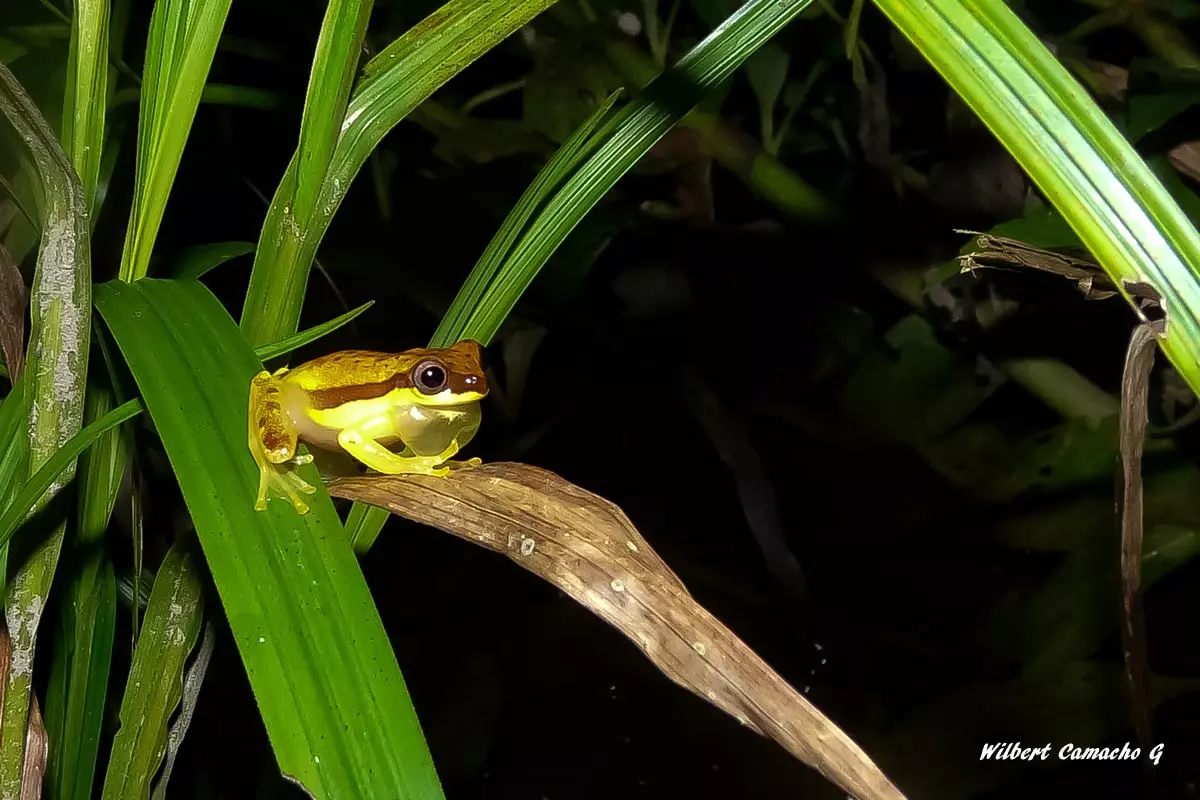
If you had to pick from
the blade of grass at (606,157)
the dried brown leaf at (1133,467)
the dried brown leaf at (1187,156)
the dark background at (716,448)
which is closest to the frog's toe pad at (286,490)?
the blade of grass at (606,157)

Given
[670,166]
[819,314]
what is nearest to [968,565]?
[819,314]

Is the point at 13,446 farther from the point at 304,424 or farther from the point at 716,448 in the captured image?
the point at 716,448

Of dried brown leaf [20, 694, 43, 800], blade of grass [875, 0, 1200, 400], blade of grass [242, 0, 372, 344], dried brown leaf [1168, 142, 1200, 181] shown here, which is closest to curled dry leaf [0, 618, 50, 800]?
dried brown leaf [20, 694, 43, 800]

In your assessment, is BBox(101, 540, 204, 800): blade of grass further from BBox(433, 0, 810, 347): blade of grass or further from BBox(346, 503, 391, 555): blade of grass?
BBox(433, 0, 810, 347): blade of grass

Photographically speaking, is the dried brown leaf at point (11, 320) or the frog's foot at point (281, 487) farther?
the dried brown leaf at point (11, 320)

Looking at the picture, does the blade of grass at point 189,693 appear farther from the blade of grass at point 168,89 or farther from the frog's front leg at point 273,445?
the blade of grass at point 168,89

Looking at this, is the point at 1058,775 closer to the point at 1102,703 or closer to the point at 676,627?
the point at 1102,703
